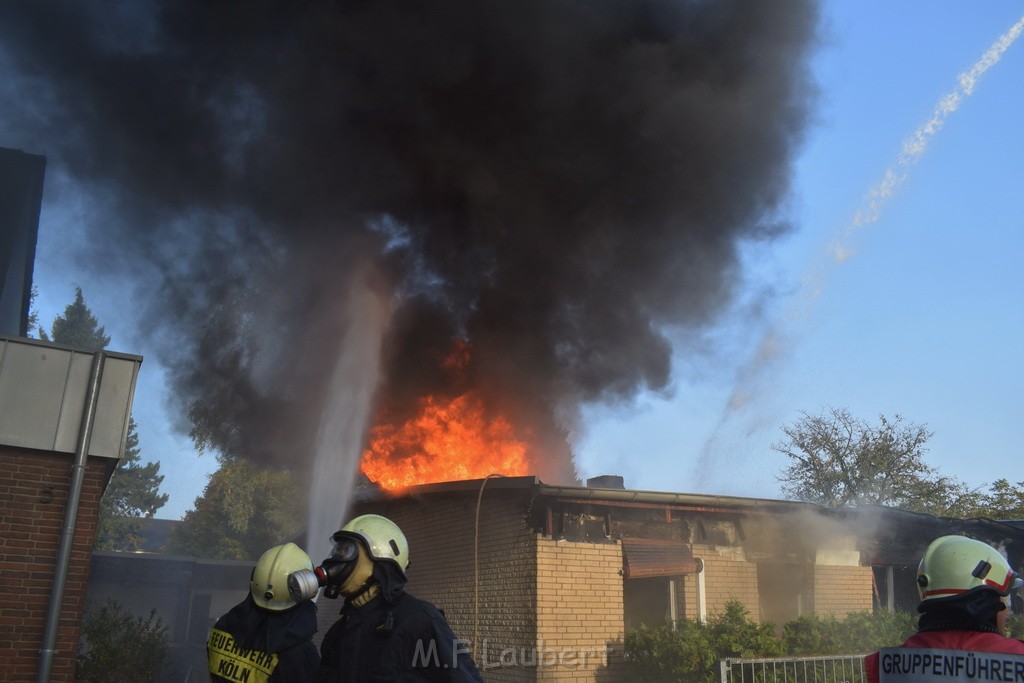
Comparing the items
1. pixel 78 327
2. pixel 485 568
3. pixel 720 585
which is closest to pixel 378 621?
pixel 485 568

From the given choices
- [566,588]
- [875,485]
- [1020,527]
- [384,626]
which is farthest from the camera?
[875,485]

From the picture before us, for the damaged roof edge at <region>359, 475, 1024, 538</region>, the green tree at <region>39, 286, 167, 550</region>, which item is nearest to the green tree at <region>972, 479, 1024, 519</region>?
the damaged roof edge at <region>359, 475, 1024, 538</region>

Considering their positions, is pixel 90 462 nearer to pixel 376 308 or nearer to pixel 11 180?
pixel 376 308

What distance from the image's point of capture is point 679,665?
9.16 metres

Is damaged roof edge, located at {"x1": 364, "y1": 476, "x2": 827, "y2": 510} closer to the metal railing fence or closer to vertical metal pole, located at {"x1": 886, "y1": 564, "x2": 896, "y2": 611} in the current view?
vertical metal pole, located at {"x1": 886, "y1": 564, "x2": 896, "y2": 611}

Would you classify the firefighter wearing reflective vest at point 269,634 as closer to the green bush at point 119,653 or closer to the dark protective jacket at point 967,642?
the dark protective jacket at point 967,642

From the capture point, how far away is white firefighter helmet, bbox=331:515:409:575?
2.91m

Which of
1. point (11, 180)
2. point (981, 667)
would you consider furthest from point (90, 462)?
point (11, 180)

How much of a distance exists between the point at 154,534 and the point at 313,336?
5628 centimetres

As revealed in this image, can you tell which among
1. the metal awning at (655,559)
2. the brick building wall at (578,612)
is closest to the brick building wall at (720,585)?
the metal awning at (655,559)

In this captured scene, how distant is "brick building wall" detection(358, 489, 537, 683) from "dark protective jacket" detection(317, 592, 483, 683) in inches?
285

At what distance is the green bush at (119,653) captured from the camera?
10.3 meters

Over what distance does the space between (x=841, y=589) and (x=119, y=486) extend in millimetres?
53463

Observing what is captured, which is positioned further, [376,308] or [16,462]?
[376,308]
